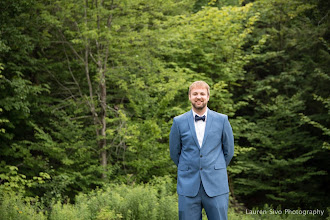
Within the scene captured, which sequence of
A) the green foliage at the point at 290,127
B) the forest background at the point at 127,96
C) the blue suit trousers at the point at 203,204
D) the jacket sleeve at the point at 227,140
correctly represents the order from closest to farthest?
the blue suit trousers at the point at 203,204
the jacket sleeve at the point at 227,140
the forest background at the point at 127,96
the green foliage at the point at 290,127

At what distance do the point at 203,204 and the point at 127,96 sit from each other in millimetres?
7291

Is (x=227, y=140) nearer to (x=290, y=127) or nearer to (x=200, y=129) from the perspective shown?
(x=200, y=129)

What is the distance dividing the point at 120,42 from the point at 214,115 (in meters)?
7.15

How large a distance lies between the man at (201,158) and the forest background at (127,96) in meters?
4.42

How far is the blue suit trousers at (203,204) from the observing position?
3553mm

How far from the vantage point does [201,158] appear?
142 inches

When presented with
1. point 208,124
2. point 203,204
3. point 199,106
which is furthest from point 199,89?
point 203,204

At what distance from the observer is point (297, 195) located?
11820 mm

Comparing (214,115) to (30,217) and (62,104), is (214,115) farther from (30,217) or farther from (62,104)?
(62,104)

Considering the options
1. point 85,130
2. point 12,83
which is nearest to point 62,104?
point 85,130

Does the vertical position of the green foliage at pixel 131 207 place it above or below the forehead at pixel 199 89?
below

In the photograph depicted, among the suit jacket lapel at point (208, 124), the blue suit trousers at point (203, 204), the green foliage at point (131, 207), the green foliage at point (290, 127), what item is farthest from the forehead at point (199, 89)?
the green foliage at point (290, 127)

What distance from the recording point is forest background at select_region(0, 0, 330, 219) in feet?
31.7

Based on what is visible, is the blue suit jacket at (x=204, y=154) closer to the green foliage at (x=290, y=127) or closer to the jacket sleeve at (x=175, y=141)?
the jacket sleeve at (x=175, y=141)
